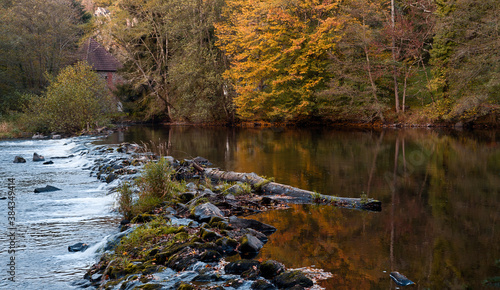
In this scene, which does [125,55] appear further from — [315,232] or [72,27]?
[315,232]

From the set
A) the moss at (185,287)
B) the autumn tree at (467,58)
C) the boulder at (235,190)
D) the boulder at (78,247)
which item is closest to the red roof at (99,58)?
the autumn tree at (467,58)

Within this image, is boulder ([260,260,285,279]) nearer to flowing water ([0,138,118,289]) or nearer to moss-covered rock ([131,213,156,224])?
flowing water ([0,138,118,289])

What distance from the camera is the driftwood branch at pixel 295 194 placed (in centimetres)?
980

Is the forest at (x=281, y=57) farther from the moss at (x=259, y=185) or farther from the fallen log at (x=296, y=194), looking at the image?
the moss at (x=259, y=185)

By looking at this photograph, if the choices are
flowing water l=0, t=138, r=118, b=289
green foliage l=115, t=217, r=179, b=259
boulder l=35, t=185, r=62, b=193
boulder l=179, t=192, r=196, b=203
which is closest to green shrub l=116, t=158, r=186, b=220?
boulder l=179, t=192, r=196, b=203

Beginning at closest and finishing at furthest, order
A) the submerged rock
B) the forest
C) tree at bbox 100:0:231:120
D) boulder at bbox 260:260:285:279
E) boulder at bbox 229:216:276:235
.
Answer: the submerged rock → boulder at bbox 260:260:285:279 → boulder at bbox 229:216:276:235 → the forest → tree at bbox 100:0:231:120

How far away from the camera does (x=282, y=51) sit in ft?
113

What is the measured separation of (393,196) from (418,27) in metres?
30.9

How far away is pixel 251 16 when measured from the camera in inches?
1389

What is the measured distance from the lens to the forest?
30.5 metres

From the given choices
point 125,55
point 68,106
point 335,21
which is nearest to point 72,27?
point 125,55

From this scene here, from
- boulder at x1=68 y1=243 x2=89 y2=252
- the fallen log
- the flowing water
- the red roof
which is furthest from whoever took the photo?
the red roof

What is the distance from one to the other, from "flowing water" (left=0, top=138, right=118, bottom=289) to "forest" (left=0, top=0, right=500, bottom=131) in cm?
2089

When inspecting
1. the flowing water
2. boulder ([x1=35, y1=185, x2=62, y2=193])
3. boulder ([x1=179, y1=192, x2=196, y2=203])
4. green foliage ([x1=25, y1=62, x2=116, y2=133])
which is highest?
green foliage ([x1=25, y1=62, x2=116, y2=133])
